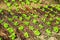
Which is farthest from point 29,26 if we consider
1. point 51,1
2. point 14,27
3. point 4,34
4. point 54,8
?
point 51,1

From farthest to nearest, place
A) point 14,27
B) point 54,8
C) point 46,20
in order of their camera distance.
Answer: point 54,8 → point 46,20 → point 14,27

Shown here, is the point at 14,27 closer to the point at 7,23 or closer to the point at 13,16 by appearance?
the point at 7,23

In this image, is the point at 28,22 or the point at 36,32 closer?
the point at 36,32

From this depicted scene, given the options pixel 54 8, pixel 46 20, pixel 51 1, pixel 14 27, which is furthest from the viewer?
pixel 51 1

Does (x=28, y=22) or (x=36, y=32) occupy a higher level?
(x=28, y=22)

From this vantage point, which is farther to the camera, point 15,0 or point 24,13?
point 15,0

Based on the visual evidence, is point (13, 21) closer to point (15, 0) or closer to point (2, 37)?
point (2, 37)

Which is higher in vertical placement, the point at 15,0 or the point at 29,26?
the point at 15,0
